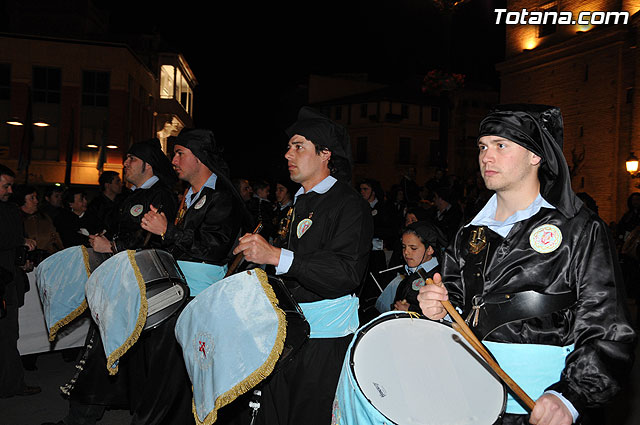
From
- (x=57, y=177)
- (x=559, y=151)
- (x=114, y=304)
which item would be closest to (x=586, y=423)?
(x=559, y=151)

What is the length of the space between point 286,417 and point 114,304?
142 cm

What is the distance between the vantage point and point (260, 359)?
3.00 m

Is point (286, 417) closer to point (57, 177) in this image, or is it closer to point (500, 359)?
point (500, 359)

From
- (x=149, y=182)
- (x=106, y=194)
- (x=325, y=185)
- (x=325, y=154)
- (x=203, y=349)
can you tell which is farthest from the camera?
(x=106, y=194)

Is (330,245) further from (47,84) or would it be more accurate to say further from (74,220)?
(47,84)

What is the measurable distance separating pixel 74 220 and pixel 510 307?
25.3 feet

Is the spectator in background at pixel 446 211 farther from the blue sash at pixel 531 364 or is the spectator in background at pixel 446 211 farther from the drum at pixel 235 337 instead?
the blue sash at pixel 531 364

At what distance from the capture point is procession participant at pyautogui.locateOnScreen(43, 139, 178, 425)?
4.97m

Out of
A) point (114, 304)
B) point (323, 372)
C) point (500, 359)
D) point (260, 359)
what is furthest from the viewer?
point (114, 304)

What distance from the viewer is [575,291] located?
2.39 meters

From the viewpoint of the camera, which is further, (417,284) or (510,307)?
(417,284)

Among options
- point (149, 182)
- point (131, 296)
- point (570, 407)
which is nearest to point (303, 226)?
point (131, 296)

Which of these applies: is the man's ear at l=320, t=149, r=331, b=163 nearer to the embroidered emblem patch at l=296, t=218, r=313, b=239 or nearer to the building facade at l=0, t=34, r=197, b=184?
the embroidered emblem patch at l=296, t=218, r=313, b=239

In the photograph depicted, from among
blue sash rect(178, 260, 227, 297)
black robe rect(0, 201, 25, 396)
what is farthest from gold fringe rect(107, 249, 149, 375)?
black robe rect(0, 201, 25, 396)
